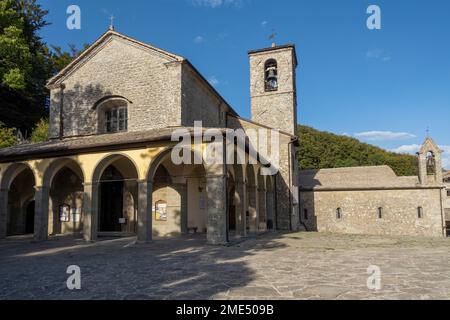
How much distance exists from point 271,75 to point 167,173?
12025mm

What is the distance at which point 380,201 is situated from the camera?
21031mm

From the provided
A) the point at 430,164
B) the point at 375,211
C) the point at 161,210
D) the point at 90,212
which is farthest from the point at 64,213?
the point at 430,164

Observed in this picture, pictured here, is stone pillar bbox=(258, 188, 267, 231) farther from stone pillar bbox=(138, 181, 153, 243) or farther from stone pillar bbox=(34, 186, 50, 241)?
stone pillar bbox=(34, 186, 50, 241)

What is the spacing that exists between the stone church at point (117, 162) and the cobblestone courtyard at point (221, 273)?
359 centimetres

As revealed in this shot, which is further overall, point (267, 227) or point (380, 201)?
point (380, 201)

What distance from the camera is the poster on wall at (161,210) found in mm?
15539

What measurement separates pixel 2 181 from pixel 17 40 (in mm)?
12376

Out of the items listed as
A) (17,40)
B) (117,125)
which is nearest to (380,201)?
(117,125)

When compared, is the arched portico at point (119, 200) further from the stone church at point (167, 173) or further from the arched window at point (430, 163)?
the arched window at point (430, 163)

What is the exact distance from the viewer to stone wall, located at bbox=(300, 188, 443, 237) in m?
20.1

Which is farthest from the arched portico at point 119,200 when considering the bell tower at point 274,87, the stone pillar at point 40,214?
the bell tower at point 274,87

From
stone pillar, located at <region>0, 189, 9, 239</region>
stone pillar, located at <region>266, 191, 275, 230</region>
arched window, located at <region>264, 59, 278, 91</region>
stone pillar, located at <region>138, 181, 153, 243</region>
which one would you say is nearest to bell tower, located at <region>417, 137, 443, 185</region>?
stone pillar, located at <region>266, 191, 275, 230</region>

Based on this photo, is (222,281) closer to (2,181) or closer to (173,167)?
(173,167)

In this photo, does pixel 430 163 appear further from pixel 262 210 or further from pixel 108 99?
pixel 108 99
